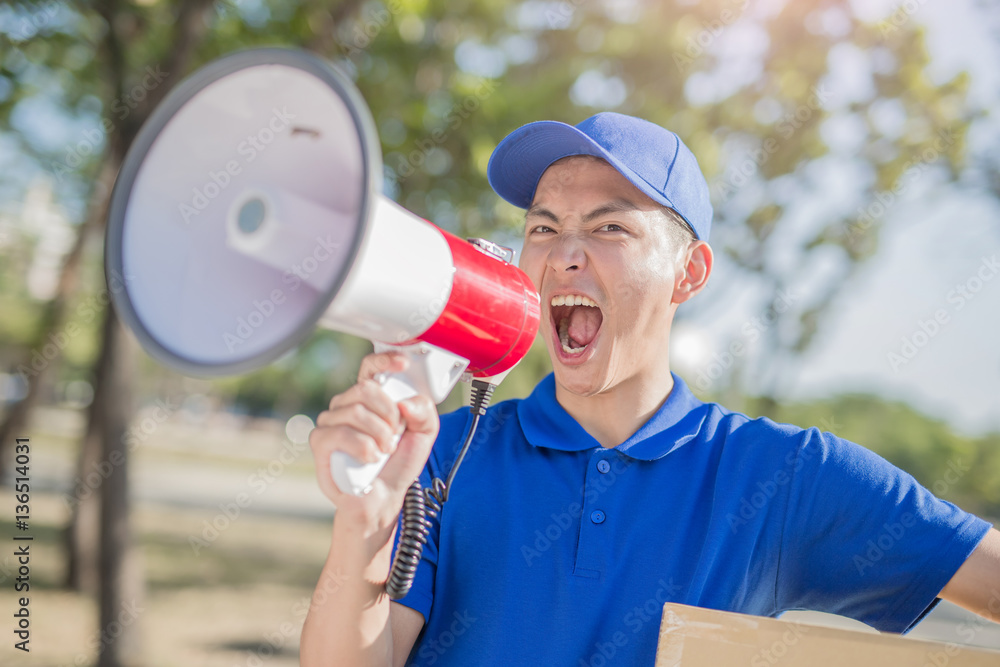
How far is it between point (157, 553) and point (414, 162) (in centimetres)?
632

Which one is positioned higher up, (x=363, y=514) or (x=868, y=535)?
(x=868, y=535)

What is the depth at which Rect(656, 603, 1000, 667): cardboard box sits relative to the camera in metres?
1.17

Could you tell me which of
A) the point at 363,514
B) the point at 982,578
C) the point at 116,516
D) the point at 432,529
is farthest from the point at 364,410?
the point at 116,516

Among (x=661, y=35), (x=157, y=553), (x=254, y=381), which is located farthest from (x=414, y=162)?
(x=254, y=381)

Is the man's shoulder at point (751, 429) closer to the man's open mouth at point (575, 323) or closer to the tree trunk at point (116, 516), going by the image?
the man's open mouth at point (575, 323)

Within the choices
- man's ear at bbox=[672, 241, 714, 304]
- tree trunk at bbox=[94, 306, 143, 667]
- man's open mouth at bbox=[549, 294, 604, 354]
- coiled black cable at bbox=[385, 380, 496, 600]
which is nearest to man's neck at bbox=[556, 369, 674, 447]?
man's open mouth at bbox=[549, 294, 604, 354]

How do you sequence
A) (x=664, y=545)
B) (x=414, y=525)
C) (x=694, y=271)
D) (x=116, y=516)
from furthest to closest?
(x=116, y=516)
(x=694, y=271)
(x=664, y=545)
(x=414, y=525)

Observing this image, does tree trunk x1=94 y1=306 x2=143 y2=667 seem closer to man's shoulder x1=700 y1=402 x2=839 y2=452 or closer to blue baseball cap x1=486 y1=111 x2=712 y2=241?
blue baseball cap x1=486 y1=111 x2=712 y2=241

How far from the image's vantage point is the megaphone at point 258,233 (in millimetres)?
1115

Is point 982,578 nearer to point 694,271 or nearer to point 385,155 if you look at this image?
point 694,271

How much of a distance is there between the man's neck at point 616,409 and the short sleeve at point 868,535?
1.19 ft

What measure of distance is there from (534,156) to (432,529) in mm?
893

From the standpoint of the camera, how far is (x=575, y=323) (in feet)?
6.42

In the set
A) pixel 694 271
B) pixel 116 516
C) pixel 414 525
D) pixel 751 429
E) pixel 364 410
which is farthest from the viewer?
pixel 116 516
